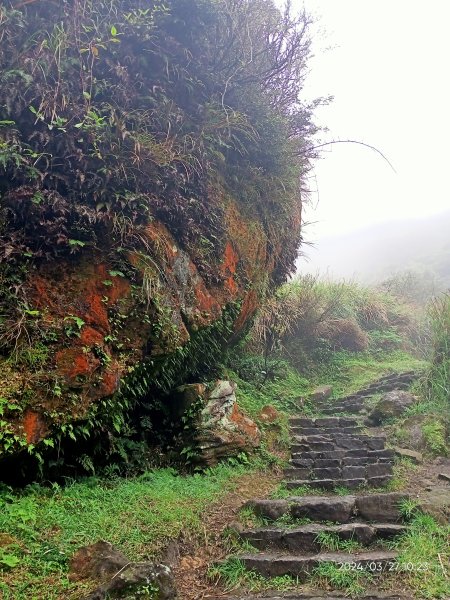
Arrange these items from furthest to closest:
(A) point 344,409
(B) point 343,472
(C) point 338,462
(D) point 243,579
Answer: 1. (A) point 344,409
2. (C) point 338,462
3. (B) point 343,472
4. (D) point 243,579

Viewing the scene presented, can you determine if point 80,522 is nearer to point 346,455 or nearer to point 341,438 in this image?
point 346,455

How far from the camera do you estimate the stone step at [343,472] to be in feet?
21.0

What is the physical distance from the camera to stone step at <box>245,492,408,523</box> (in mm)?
5071

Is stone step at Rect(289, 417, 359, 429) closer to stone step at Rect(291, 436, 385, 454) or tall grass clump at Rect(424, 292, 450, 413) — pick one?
stone step at Rect(291, 436, 385, 454)

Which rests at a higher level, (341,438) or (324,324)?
(324,324)

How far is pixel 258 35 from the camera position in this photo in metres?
7.80

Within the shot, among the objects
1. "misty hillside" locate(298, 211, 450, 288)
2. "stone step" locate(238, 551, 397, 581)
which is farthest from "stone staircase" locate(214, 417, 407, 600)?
"misty hillside" locate(298, 211, 450, 288)

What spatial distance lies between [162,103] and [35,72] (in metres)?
1.81

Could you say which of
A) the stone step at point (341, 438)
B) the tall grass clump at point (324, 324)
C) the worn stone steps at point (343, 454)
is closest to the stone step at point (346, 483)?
the worn stone steps at point (343, 454)

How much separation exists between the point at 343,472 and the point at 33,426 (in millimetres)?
4349

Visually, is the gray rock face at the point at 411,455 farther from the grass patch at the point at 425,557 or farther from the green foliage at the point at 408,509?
the grass patch at the point at 425,557

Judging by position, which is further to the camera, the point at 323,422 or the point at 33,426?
the point at 323,422

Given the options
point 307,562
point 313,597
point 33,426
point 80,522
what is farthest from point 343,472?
point 33,426

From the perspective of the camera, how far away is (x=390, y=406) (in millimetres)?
8945
